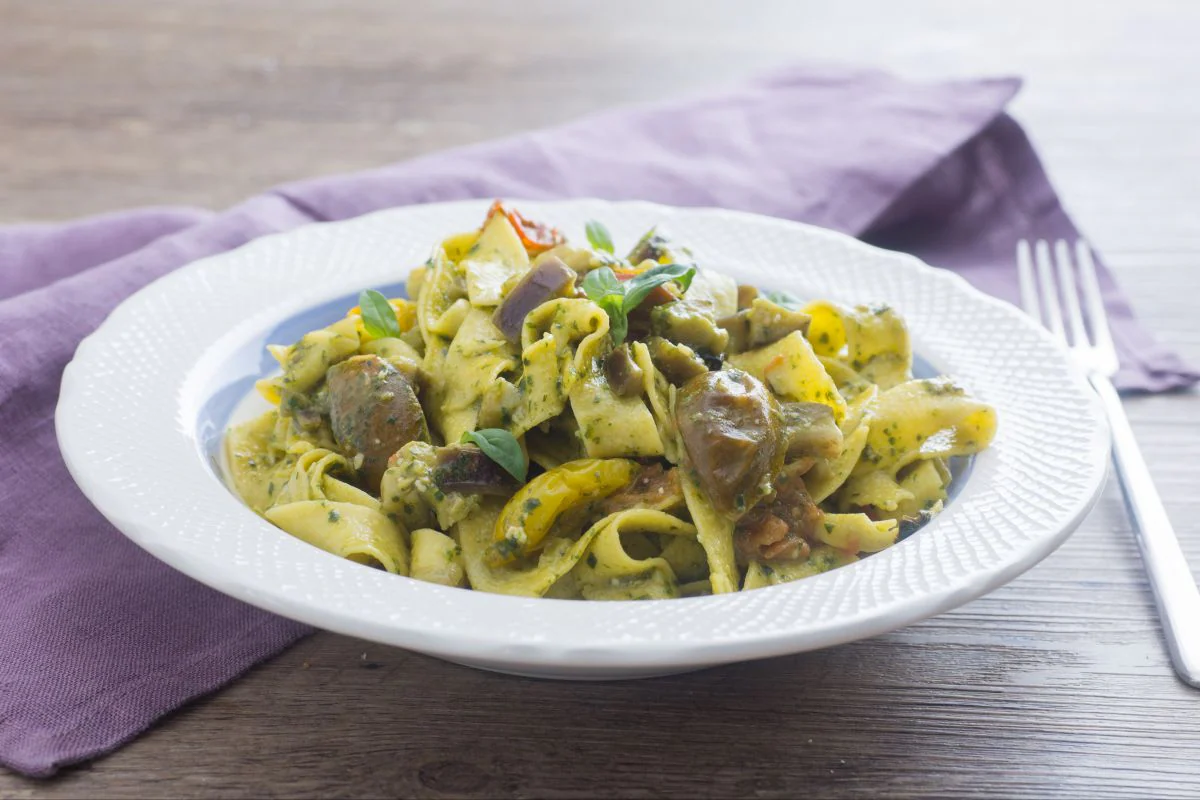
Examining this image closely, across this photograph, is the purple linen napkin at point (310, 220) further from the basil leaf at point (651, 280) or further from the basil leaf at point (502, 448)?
the basil leaf at point (651, 280)

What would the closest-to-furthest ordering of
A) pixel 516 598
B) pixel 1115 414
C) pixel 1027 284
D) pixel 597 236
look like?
pixel 516 598
pixel 597 236
pixel 1115 414
pixel 1027 284

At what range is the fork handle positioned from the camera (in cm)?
338

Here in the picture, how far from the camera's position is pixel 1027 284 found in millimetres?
5336

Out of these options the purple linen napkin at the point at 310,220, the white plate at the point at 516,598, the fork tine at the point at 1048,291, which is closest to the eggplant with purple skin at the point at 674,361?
the white plate at the point at 516,598

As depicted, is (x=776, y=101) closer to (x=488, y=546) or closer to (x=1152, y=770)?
(x=488, y=546)

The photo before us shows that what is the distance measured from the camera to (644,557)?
359 cm

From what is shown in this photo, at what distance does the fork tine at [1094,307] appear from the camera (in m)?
4.92

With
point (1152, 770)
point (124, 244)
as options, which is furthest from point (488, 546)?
point (124, 244)

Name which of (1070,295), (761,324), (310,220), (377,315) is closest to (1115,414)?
(1070,295)

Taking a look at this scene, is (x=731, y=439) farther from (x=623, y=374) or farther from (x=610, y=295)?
(x=610, y=295)

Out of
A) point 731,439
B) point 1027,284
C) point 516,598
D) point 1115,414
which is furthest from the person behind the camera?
point 1027,284

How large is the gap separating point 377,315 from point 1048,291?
114 inches

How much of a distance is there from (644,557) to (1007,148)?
400 cm

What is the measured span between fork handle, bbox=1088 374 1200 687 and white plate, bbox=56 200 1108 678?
0.41m
